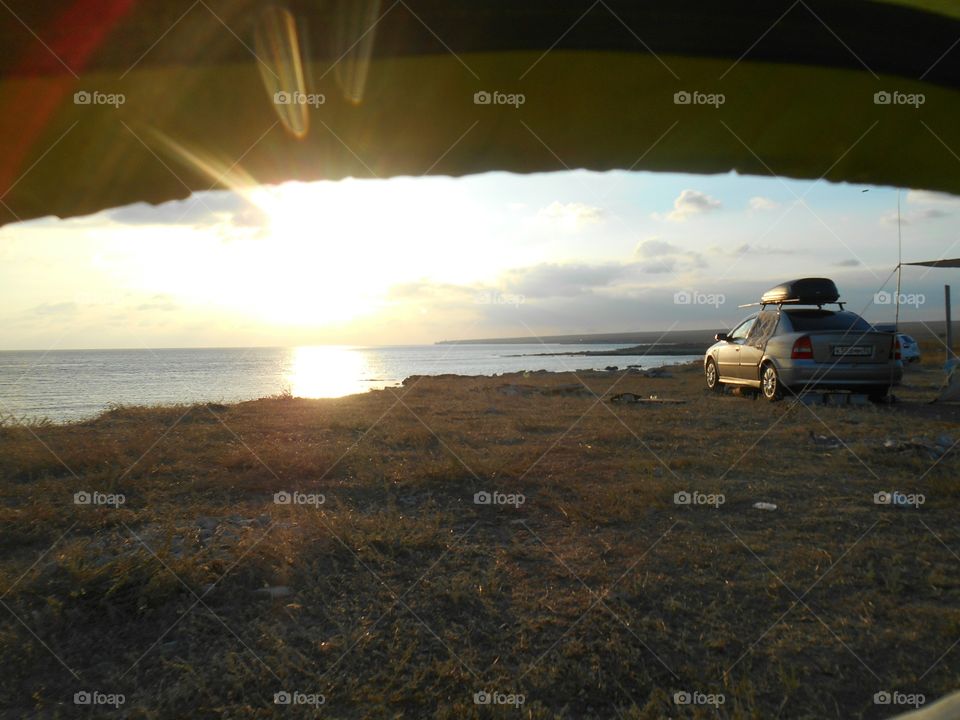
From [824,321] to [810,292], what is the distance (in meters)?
Answer: 0.60

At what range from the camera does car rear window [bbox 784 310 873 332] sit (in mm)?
9672

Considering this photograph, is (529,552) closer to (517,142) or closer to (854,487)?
(854,487)

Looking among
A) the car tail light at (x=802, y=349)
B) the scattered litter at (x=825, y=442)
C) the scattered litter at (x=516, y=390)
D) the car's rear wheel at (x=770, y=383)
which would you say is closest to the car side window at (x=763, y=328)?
the car's rear wheel at (x=770, y=383)

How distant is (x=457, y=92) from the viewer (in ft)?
2.07

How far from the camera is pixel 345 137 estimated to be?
651mm

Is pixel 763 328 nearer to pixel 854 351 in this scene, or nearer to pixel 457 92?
pixel 854 351

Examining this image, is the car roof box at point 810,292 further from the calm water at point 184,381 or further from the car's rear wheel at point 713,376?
the calm water at point 184,381

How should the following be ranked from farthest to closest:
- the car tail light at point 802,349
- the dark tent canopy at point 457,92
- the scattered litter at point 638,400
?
the scattered litter at point 638,400
the car tail light at point 802,349
the dark tent canopy at point 457,92

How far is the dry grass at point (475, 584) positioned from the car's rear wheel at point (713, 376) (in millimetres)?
6469

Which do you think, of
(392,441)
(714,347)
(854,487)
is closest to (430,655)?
(854,487)

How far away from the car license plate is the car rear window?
310 mm

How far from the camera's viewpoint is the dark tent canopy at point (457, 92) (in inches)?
20.4

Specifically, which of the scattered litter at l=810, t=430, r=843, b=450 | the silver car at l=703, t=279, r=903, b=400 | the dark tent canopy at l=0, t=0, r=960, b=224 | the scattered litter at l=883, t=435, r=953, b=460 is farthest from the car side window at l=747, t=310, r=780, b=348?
the dark tent canopy at l=0, t=0, r=960, b=224

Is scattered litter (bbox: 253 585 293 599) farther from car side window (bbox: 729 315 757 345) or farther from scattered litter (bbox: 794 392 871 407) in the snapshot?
car side window (bbox: 729 315 757 345)
